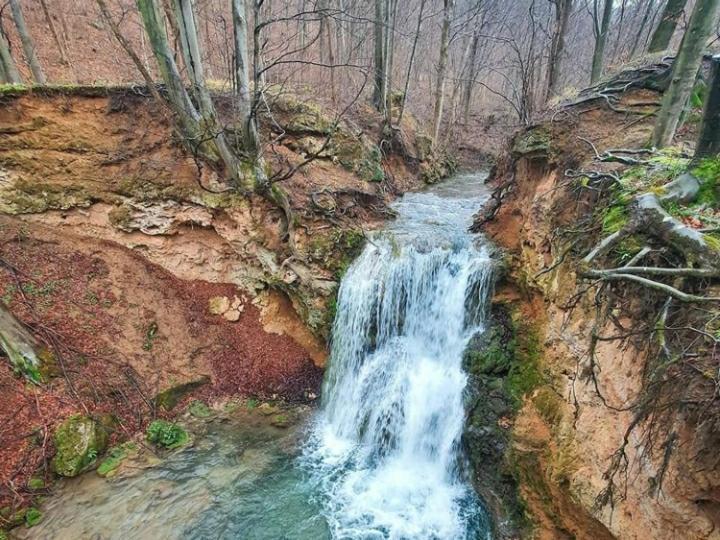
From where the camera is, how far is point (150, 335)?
7.21m

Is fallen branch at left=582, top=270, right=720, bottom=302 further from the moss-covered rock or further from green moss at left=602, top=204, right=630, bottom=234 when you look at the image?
the moss-covered rock

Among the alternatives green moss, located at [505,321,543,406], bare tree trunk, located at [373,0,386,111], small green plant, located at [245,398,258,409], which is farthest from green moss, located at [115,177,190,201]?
green moss, located at [505,321,543,406]

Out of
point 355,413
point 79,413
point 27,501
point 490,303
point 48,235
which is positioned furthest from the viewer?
point 48,235

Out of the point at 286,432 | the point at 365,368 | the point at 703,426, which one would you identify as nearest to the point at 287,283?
the point at 365,368

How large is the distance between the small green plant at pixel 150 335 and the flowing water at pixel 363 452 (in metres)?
1.95

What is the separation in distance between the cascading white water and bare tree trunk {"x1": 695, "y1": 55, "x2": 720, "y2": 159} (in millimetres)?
3237

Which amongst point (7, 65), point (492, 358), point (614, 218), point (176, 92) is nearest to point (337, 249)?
point (492, 358)

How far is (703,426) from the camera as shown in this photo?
2.59m

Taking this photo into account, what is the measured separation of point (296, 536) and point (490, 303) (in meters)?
4.58

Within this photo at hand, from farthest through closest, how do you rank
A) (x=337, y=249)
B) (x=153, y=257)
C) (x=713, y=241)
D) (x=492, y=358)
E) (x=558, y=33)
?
(x=558, y=33)
(x=153, y=257)
(x=337, y=249)
(x=492, y=358)
(x=713, y=241)

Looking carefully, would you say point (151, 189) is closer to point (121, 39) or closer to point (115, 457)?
point (121, 39)

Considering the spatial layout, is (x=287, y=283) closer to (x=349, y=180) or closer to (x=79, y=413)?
(x=349, y=180)

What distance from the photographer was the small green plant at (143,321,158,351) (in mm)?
7074

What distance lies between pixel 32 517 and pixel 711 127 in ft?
29.6
